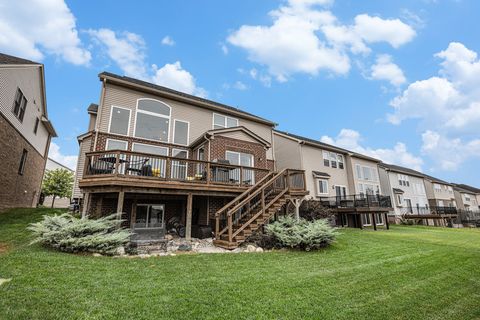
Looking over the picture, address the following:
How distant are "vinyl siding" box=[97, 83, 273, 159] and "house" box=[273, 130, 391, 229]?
13.6 feet

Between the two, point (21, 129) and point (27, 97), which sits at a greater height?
point (27, 97)

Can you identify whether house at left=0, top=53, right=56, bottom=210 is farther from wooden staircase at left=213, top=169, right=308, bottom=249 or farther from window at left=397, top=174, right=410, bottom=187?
window at left=397, top=174, right=410, bottom=187

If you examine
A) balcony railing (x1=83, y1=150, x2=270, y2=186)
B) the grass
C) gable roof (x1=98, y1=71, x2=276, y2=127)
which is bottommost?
the grass

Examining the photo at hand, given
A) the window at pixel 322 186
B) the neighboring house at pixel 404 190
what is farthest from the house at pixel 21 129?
the neighboring house at pixel 404 190

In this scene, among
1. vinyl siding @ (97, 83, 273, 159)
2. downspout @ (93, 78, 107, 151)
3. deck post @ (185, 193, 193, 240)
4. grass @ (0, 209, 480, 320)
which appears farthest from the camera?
vinyl siding @ (97, 83, 273, 159)

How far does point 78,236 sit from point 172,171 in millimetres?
Answer: 5379

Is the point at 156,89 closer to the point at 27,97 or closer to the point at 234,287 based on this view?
the point at 27,97

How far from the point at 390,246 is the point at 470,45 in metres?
17.3

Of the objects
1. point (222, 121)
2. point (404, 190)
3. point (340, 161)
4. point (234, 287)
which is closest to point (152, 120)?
point (222, 121)

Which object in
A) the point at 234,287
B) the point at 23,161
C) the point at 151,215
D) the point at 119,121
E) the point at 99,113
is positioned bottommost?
the point at 234,287

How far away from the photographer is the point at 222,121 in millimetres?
16547

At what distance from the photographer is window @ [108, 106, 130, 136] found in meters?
12.4

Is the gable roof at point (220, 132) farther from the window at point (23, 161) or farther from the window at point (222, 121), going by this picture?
the window at point (23, 161)

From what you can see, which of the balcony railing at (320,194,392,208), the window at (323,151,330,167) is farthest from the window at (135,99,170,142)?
the window at (323,151,330,167)
